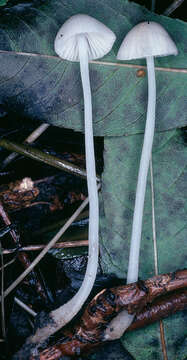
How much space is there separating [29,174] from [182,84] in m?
1.25

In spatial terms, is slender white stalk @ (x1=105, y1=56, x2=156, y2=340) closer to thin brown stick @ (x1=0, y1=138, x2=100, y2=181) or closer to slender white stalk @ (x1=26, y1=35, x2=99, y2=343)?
slender white stalk @ (x1=26, y1=35, x2=99, y2=343)

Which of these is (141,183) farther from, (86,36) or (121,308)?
(86,36)

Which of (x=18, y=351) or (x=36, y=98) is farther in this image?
(x=36, y=98)

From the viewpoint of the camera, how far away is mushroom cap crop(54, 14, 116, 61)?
5.82 ft

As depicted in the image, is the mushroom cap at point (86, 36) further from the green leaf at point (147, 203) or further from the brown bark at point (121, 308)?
the brown bark at point (121, 308)

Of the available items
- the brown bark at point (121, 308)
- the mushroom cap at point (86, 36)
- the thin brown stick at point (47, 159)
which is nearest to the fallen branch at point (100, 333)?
the brown bark at point (121, 308)

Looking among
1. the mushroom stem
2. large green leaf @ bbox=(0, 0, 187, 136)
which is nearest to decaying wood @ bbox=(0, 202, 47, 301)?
the mushroom stem

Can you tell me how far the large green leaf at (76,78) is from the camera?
1959 mm

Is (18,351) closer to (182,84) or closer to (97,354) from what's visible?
(97,354)

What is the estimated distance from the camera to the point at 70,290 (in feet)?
6.75

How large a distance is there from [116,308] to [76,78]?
1427 millimetres

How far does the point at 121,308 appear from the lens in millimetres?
1777

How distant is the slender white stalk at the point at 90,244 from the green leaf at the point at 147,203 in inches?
5.1

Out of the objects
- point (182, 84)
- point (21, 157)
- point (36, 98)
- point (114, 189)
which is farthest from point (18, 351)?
point (182, 84)
